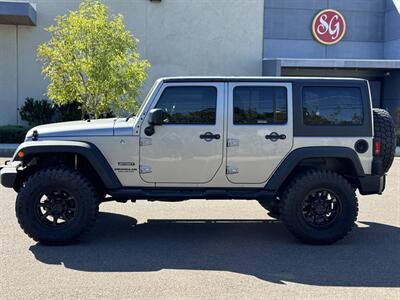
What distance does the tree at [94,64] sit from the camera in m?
15.6

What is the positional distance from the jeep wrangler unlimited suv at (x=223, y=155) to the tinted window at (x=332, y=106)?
0.01 m

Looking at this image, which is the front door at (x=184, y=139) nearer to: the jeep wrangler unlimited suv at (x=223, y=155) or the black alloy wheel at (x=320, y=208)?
the jeep wrangler unlimited suv at (x=223, y=155)

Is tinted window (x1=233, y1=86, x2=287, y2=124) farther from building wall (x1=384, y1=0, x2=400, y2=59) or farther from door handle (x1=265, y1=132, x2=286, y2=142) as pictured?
building wall (x1=384, y1=0, x2=400, y2=59)

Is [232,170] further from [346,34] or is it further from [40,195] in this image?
[346,34]

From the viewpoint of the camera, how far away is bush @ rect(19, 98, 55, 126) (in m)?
20.6

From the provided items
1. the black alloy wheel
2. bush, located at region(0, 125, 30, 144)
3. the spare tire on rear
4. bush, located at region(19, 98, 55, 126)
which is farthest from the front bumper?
bush, located at region(19, 98, 55, 126)

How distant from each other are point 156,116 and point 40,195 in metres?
1.72

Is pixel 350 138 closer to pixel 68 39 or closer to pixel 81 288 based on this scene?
pixel 81 288

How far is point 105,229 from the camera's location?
658cm

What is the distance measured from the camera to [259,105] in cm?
599

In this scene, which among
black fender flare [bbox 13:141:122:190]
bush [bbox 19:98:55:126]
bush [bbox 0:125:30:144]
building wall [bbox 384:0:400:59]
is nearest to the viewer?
black fender flare [bbox 13:141:122:190]

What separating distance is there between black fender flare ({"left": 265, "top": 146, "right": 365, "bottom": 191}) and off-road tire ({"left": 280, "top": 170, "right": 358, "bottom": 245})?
0.59 ft

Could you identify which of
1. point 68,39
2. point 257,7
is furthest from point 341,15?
point 68,39

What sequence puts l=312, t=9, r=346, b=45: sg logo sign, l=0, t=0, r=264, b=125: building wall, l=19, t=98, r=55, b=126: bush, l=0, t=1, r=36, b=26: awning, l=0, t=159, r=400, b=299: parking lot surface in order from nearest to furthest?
l=0, t=159, r=400, b=299: parking lot surface → l=0, t=1, r=36, b=26: awning → l=19, t=98, r=55, b=126: bush → l=0, t=0, r=264, b=125: building wall → l=312, t=9, r=346, b=45: sg logo sign
